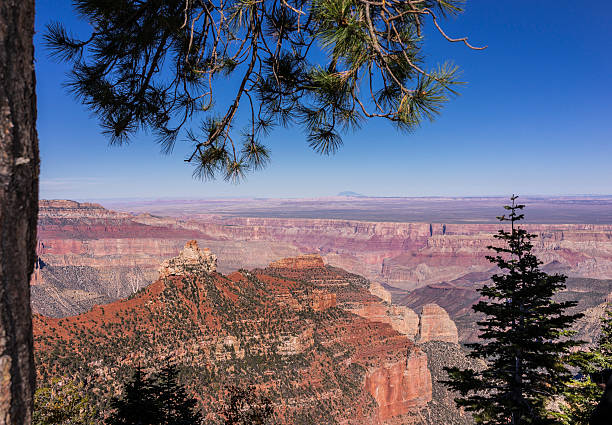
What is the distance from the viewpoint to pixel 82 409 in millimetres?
12414

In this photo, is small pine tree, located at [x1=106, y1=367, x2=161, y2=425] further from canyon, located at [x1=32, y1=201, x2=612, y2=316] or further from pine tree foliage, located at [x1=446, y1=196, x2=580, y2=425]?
canyon, located at [x1=32, y1=201, x2=612, y2=316]

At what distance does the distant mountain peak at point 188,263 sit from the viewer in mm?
37844

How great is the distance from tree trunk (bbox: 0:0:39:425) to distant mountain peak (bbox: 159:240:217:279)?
126ft

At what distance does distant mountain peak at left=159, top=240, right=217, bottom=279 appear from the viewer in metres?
37.8

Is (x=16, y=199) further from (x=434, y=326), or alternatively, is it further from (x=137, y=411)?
(x=434, y=326)

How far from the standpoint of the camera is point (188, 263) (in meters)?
39.4

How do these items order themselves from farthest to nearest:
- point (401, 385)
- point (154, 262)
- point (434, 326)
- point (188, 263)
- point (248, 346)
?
1. point (154, 262)
2. point (434, 326)
3. point (401, 385)
4. point (188, 263)
5. point (248, 346)

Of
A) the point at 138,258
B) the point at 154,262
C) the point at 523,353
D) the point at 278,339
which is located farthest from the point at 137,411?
the point at 138,258

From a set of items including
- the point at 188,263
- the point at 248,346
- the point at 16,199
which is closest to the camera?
the point at 16,199

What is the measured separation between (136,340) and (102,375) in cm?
413

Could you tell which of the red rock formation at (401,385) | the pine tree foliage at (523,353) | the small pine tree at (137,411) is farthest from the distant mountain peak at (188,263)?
the pine tree foliage at (523,353)

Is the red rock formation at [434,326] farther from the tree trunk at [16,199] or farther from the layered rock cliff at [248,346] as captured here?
the tree trunk at [16,199]

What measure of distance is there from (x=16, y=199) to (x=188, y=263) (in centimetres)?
3977

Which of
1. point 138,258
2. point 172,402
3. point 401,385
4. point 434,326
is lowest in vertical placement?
point 434,326
